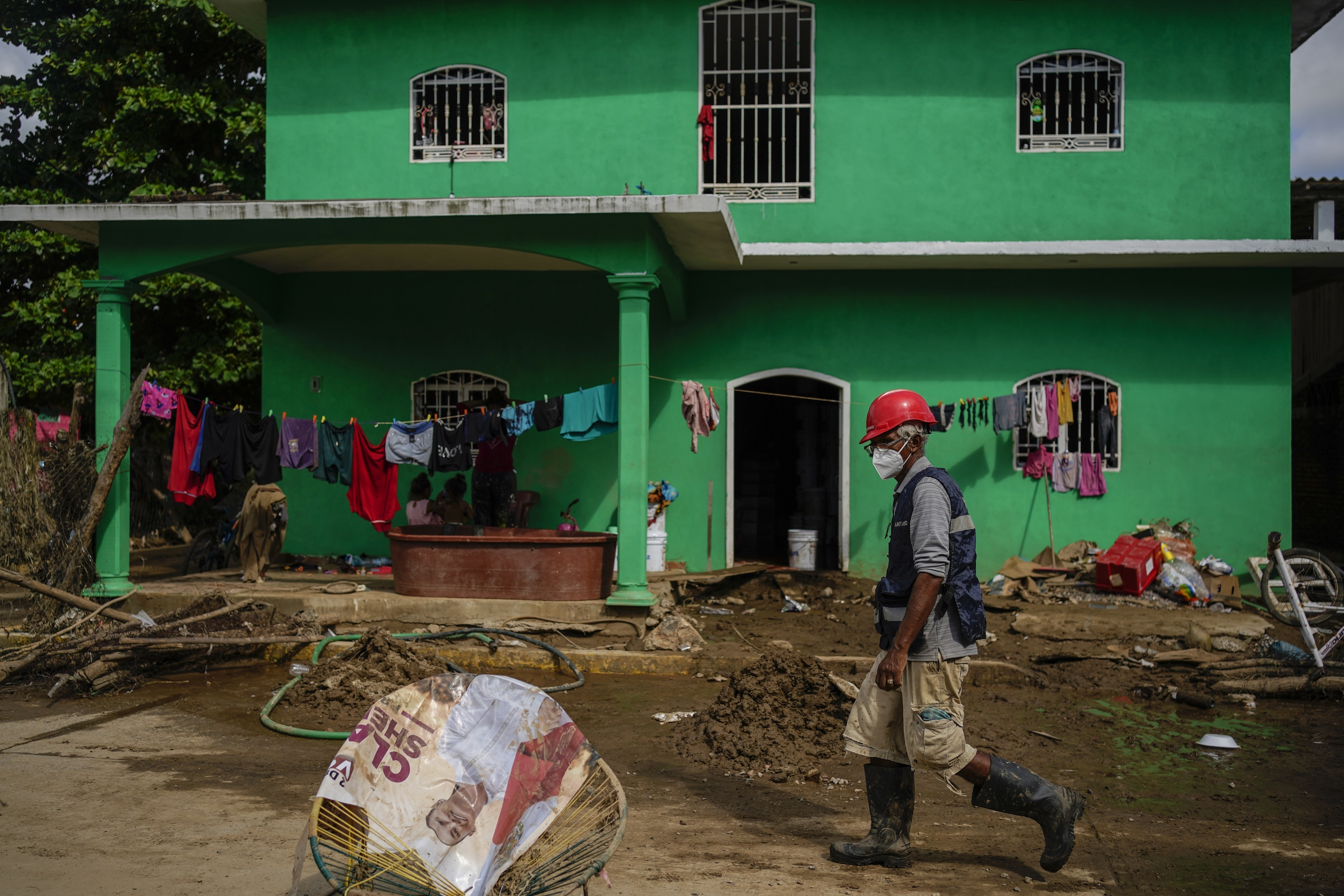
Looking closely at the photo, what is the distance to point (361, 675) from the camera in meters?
7.75

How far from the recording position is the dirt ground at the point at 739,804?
4.41 meters

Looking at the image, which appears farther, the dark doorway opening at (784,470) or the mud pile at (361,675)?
the dark doorway opening at (784,470)

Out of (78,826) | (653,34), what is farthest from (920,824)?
(653,34)

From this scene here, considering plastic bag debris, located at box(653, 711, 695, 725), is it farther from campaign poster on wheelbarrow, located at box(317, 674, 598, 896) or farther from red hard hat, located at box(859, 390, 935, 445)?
campaign poster on wheelbarrow, located at box(317, 674, 598, 896)

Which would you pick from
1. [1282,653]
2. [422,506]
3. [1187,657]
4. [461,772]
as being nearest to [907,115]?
[1187,657]

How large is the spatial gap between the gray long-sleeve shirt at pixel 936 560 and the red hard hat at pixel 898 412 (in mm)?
331

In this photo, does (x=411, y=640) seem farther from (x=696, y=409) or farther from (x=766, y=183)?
(x=766, y=183)

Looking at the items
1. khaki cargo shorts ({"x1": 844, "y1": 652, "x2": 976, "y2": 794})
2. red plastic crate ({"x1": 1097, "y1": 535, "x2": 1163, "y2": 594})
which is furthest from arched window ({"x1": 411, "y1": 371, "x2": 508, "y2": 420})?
khaki cargo shorts ({"x1": 844, "y1": 652, "x2": 976, "y2": 794})

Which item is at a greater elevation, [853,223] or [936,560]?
[853,223]

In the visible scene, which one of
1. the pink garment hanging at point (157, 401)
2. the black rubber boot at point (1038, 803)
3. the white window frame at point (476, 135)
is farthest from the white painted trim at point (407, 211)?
the black rubber boot at point (1038, 803)

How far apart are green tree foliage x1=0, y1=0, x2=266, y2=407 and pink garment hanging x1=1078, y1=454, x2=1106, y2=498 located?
43.8 ft

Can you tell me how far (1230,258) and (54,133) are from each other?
1980cm

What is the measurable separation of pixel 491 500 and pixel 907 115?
6875mm

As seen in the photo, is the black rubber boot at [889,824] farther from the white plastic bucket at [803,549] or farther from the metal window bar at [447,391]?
the metal window bar at [447,391]
